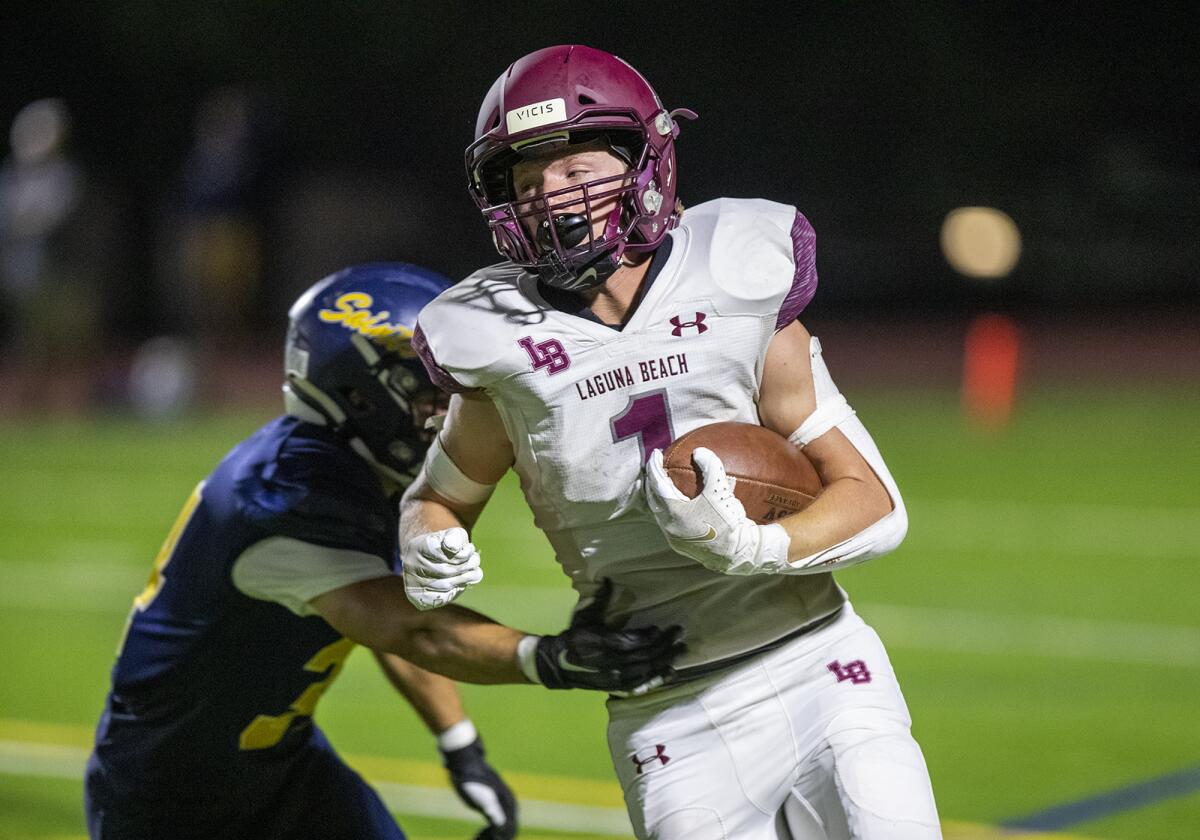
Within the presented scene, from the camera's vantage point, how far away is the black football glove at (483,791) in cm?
373

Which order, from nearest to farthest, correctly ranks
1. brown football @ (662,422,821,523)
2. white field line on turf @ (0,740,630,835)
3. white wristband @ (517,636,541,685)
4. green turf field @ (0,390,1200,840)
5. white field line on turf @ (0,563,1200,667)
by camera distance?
1. brown football @ (662,422,821,523)
2. white wristband @ (517,636,541,685)
3. white field line on turf @ (0,740,630,835)
4. green turf field @ (0,390,1200,840)
5. white field line on turf @ (0,563,1200,667)

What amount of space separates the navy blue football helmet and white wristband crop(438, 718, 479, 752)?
607 mm

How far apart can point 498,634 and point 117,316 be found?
52.0 ft

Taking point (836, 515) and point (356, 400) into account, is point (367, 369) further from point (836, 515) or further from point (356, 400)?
point (836, 515)

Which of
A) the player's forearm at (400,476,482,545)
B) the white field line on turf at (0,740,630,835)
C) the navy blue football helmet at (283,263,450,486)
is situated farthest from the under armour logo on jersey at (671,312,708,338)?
the white field line on turf at (0,740,630,835)

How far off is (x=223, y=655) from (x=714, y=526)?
1.24 metres

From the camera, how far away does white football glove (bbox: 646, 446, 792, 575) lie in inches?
104

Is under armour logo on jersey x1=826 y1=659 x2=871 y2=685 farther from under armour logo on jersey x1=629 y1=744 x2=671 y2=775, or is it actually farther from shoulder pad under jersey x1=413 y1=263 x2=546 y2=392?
shoulder pad under jersey x1=413 y1=263 x2=546 y2=392

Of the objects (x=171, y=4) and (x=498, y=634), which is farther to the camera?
(x=171, y=4)

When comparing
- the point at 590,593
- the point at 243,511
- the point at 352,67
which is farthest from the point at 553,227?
the point at 352,67

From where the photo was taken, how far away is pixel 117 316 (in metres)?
18.1

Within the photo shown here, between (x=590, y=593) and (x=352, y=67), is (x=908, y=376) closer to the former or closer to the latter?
(x=352, y=67)

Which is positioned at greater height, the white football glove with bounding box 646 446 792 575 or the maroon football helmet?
the maroon football helmet

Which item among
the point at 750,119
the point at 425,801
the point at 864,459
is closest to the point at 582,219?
the point at 864,459
